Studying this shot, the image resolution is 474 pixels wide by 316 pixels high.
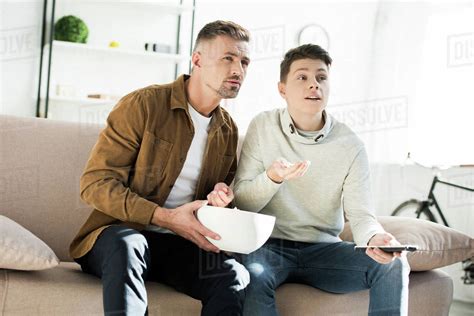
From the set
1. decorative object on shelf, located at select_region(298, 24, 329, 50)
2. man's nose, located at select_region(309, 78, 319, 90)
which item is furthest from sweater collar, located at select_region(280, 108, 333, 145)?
decorative object on shelf, located at select_region(298, 24, 329, 50)

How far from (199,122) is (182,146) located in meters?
0.11

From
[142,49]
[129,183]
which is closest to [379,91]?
[142,49]

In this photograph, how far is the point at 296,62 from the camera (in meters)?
2.11

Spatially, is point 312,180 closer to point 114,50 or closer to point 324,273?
point 324,273

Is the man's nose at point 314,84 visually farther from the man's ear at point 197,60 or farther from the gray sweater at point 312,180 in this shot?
the man's ear at point 197,60

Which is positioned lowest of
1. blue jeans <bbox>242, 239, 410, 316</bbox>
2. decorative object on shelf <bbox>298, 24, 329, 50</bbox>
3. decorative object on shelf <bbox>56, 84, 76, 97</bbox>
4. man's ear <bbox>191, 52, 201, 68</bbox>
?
blue jeans <bbox>242, 239, 410, 316</bbox>

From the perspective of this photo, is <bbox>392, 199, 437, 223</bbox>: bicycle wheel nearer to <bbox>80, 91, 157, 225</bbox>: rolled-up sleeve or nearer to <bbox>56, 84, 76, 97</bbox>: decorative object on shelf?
<bbox>56, 84, 76, 97</bbox>: decorative object on shelf

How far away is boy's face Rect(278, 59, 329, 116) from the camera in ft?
6.67

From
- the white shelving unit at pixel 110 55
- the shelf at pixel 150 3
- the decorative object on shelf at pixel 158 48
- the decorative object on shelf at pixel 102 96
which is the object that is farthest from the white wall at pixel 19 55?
the decorative object on shelf at pixel 158 48

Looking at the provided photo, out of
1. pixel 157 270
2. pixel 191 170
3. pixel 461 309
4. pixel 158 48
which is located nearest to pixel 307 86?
pixel 191 170

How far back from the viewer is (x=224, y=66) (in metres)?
2.00

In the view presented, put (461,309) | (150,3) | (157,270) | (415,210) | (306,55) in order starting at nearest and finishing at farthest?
(157,270)
(306,55)
(461,309)
(415,210)
(150,3)

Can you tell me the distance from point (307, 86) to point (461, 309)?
93.3 inches

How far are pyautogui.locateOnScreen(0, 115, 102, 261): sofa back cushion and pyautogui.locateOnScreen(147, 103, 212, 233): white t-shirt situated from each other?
1.29 feet
